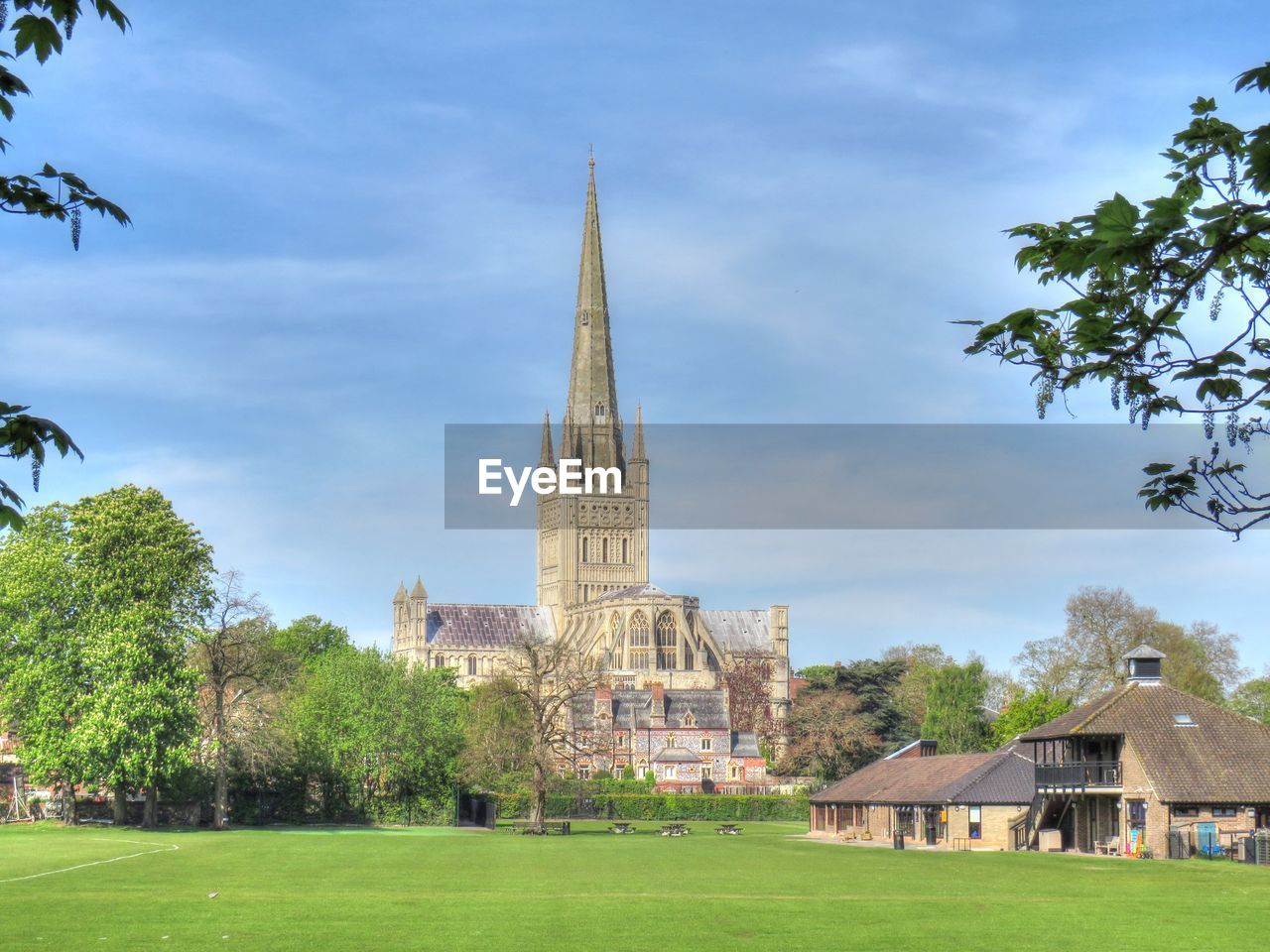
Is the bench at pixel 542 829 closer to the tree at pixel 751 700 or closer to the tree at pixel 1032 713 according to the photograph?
the tree at pixel 1032 713

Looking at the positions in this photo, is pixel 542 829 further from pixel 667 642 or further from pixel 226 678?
pixel 667 642

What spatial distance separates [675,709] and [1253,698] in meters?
46.4

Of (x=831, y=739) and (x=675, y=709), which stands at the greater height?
(x=675, y=709)

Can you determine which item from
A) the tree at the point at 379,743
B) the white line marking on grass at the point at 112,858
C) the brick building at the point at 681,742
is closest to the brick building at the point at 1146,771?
the tree at the point at 379,743

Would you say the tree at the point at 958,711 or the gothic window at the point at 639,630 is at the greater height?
the gothic window at the point at 639,630

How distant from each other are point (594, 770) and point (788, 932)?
9095 cm

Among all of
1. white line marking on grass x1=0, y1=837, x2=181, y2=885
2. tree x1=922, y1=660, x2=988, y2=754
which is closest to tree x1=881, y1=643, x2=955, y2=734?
tree x1=922, y1=660, x2=988, y2=754

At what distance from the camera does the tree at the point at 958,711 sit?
96.6m

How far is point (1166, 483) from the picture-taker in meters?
10.3

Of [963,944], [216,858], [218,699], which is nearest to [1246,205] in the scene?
[963,944]

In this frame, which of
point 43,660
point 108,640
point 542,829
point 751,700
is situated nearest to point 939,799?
point 542,829

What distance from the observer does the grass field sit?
1036 inches

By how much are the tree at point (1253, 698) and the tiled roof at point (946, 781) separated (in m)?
43.2

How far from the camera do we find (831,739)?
104250 mm
